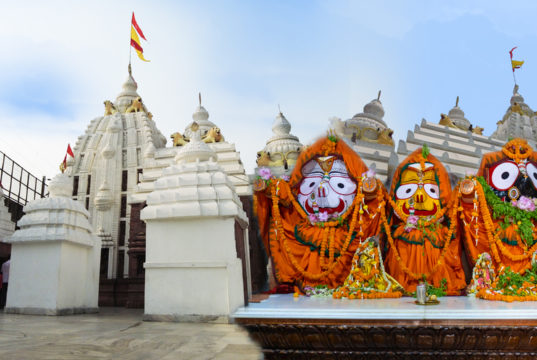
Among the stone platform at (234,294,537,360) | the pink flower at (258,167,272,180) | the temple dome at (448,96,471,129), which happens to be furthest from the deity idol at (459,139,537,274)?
the temple dome at (448,96,471,129)

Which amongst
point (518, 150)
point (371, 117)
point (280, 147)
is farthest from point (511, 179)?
point (280, 147)

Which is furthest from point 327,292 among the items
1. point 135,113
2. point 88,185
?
point 135,113

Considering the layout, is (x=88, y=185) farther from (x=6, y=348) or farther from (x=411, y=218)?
(x=6, y=348)

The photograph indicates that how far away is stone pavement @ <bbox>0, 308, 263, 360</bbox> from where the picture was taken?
3428 mm

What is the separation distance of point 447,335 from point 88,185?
12.8m

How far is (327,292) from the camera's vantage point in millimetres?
7852

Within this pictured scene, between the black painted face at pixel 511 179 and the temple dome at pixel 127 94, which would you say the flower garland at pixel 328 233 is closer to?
the black painted face at pixel 511 179

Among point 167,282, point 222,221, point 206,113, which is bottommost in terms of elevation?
point 167,282

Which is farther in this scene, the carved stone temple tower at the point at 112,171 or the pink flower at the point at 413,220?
the carved stone temple tower at the point at 112,171

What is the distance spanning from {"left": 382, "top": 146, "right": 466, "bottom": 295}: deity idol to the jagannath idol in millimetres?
351

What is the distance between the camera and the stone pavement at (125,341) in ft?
11.2

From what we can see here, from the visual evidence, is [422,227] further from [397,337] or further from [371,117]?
[371,117]

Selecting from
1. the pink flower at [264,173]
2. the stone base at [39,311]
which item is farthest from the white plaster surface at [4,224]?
the pink flower at [264,173]

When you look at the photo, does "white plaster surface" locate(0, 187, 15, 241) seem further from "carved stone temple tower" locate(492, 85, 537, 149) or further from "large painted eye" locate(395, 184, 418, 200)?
"carved stone temple tower" locate(492, 85, 537, 149)
